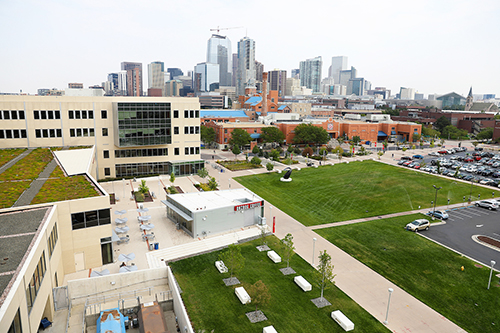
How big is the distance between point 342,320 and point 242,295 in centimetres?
756

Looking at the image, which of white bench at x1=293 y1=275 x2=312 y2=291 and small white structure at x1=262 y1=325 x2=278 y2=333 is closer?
small white structure at x1=262 y1=325 x2=278 y2=333

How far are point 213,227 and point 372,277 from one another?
57.7 ft

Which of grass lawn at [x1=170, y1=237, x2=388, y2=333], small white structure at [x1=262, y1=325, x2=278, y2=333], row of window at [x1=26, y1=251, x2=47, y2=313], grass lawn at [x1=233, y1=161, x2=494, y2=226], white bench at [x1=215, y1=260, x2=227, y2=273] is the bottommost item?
grass lawn at [x1=170, y1=237, x2=388, y2=333]

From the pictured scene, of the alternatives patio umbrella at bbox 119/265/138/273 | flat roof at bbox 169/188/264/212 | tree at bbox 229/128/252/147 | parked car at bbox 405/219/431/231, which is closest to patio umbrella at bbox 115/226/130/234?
flat roof at bbox 169/188/264/212

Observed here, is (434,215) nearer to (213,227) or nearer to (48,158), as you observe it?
(213,227)

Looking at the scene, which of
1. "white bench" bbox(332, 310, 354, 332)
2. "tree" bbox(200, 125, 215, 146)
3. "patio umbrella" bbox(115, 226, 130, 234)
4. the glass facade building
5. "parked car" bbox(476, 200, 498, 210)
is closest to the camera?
"white bench" bbox(332, 310, 354, 332)

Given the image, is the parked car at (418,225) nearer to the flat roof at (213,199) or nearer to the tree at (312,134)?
the flat roof at (213,199)

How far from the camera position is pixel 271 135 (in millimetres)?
92688

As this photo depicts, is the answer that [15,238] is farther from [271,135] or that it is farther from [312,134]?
[312,134]

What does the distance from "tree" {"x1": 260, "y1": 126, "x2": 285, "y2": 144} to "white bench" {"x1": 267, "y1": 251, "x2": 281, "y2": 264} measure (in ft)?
205

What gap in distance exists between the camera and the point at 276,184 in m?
59.1

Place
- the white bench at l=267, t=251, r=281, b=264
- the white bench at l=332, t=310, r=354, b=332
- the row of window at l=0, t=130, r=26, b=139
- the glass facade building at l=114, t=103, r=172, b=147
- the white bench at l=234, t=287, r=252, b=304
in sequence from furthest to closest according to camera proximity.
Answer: the glass facade building at l=114, t=103, r=172, b=147 < the row of window at l=0, t=130, r=26, b=139 < the white bench at l=267, t=251, r=281, b=264 < the white bench at l=234, t=287, r=252, b=304 < the white bench at l=332, t=310, r=354, b=332

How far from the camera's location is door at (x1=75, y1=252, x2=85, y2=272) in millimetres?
27922

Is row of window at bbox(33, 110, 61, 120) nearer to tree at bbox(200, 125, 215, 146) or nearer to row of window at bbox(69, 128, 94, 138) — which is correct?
row of window at bbox(69, 128, 94, 138)
